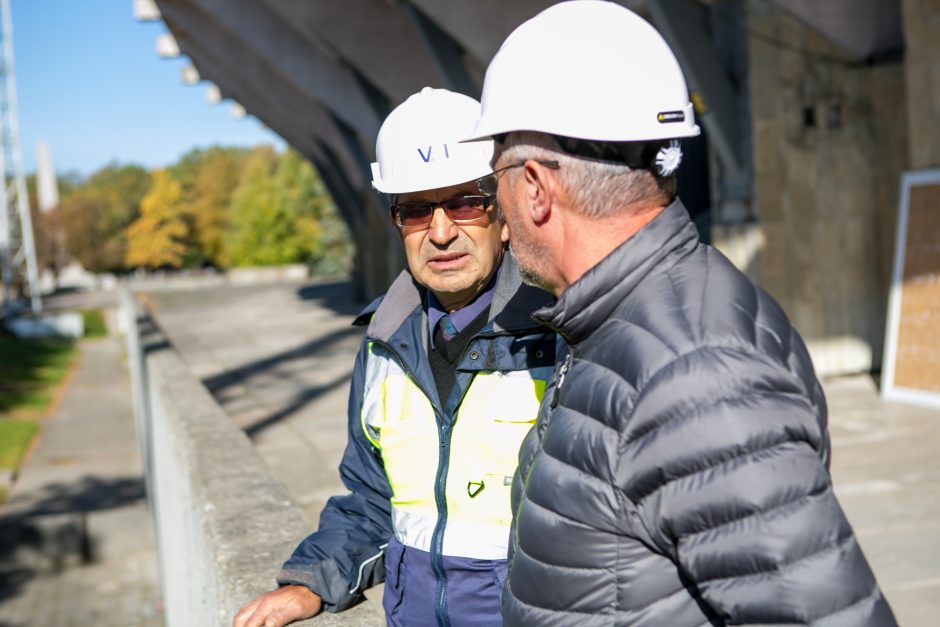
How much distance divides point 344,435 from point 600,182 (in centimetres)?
728

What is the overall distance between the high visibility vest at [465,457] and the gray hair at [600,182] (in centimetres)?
70

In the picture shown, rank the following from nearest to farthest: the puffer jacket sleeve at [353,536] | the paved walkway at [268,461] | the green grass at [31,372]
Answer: the puffer jacket sleeve at [353,536] → the paved walkway at [268,461] → the green grass at [31,372]

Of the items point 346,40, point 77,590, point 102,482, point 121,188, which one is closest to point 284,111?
point 346,40

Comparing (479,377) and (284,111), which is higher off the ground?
(284,111)

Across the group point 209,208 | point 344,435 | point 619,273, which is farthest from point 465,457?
point 209,208

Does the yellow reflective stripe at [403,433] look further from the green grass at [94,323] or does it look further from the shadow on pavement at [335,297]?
the green grass at [94,323]

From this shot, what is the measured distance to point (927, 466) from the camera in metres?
6.57

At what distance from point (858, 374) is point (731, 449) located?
938 centimetres

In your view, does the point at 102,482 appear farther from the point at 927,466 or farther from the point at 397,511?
the point at 397,511

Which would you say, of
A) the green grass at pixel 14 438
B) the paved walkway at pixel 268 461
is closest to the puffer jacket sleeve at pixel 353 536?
the paved walkway at pixel 268 461

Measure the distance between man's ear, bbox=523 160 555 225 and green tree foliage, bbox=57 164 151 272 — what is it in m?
74.8

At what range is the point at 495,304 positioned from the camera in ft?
7.41

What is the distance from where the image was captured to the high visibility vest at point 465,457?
218 cm

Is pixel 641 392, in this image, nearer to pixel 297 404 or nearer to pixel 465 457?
pixel 465 457
